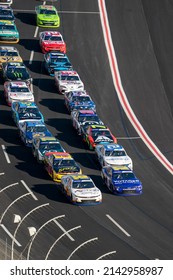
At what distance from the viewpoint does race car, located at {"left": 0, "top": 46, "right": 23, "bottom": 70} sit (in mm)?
95438

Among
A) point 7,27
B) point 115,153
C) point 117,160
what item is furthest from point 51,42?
point 117,160

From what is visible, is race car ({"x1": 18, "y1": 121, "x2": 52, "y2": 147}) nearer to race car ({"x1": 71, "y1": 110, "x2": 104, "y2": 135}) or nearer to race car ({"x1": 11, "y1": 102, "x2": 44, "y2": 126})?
race car ({"x1": 11, "y1": 102, "x2": 44, "y2": 126})

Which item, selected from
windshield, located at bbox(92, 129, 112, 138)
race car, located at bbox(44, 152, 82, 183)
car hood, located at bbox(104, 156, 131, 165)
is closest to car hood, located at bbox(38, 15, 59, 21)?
windshield, located at bbox(92, 129, 112, 138)

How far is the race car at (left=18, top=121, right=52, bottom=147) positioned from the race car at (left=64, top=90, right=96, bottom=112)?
597cm

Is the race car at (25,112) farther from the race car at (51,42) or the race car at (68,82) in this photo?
the race car at (51,42)

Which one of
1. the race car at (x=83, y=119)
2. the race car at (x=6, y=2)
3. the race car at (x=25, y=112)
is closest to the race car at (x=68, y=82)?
the race car at (x=83, y=119)

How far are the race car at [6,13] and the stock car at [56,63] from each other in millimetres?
8854

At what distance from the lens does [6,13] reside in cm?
10488

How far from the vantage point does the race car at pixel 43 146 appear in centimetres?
7881

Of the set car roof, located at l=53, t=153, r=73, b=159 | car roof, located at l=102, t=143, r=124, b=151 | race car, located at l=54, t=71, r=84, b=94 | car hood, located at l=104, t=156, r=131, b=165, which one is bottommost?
car hood, located at l=104, t=156, r=131, b=165

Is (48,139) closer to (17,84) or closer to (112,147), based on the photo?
(112,147)

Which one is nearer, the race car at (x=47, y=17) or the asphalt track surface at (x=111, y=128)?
the asphalt track surface at (x=111, y=128)

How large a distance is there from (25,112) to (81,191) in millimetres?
14515

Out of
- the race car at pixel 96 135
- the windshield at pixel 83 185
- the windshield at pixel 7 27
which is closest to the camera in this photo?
the windshield at pixel 83 185
